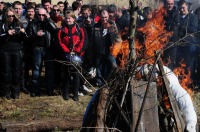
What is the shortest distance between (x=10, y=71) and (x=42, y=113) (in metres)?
1.54

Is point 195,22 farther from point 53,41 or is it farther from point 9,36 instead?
point 9,36

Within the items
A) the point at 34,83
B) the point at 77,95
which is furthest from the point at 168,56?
the point at 34,83

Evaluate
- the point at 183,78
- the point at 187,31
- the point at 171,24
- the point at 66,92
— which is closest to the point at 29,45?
the point at 66,92

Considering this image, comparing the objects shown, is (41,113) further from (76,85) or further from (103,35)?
(103,35)

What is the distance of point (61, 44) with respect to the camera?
10305 mm

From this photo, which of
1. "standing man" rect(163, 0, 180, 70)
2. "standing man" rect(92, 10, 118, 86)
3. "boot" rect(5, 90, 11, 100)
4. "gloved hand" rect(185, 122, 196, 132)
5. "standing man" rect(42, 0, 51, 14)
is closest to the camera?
"gloved hand" rect(185, 122, 196, 132)

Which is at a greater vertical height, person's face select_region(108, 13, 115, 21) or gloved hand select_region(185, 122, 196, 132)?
person's face select_region(108, 13, 115, 21)

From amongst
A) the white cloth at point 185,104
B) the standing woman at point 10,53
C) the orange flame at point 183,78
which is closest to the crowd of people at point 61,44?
the standing woman at point 10,53

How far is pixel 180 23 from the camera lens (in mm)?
11453

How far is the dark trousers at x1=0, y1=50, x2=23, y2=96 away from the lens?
10305 millimetres

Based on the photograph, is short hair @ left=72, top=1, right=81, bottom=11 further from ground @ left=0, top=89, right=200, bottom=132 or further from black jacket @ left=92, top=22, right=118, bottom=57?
ground @ left=0, top=89, right=200, bottom=132

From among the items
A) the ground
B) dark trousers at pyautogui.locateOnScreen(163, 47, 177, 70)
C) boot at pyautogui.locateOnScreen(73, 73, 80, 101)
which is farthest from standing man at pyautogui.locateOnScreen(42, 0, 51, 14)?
dark trousers at pyautogui.locateOnScreen(163, 47, 177, 70)

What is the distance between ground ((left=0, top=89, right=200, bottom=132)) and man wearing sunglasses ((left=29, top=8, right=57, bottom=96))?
40 cm

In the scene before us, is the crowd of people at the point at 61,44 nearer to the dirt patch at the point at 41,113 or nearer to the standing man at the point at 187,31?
the standing man at the point at 187,31
